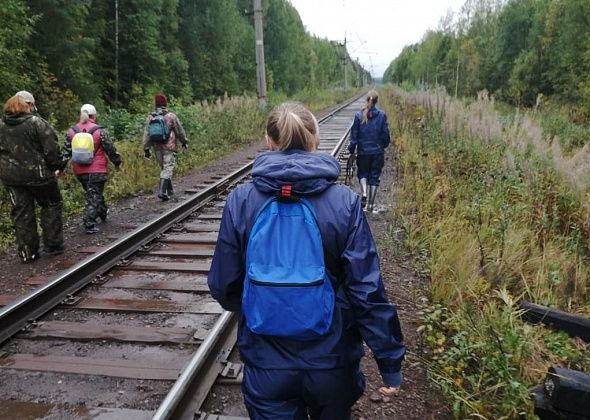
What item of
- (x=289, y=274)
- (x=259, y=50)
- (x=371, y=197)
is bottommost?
(x=371, y=197)

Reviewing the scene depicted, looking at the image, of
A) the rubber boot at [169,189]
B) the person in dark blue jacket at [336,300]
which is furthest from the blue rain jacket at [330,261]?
the rubber boot at [169,189]

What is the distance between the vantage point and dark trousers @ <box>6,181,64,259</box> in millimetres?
5895

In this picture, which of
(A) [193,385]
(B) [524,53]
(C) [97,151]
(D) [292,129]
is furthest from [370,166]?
(B) [524,53]

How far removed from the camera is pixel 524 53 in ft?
117

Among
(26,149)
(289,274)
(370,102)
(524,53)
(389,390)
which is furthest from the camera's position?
(524,53)

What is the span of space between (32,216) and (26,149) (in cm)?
86

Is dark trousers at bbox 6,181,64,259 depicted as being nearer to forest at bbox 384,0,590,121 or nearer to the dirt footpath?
the dirt footpath

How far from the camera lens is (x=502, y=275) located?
15.3ft

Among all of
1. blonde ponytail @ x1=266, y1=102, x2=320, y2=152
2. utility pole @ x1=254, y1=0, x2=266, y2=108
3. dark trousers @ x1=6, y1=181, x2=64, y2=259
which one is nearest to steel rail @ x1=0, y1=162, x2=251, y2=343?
dark trousers @ x1=6, y1=181, x2=64, y2=259

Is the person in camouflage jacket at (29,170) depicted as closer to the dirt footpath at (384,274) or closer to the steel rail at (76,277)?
the dirt footpath at (384,274)

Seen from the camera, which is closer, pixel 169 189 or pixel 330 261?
pixel 330 261

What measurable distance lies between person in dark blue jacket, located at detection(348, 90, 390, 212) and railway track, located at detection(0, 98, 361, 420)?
9.92ft

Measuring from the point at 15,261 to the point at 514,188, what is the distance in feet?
21.3

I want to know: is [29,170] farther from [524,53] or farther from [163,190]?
[524,53]
